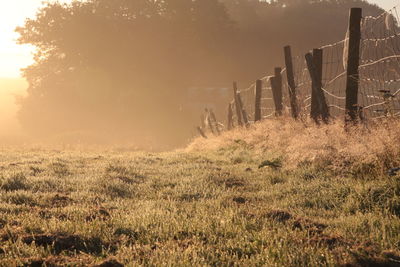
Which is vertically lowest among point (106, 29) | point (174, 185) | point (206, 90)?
point (174, 185)

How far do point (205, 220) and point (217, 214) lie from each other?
36 cm

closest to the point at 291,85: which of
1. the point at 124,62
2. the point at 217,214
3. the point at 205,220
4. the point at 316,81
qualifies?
the point at 316,81

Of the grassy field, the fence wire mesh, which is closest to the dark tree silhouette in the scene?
the fence wire mesh

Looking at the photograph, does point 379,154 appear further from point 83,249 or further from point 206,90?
point 206,90

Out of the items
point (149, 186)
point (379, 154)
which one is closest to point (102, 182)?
point (149, 186)

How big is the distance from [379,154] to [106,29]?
3632 cm

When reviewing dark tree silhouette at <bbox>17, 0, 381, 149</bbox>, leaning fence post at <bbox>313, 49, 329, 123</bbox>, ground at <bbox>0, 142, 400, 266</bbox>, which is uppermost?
dark tree silhouette at <bbox>17, 0, 381, 149</bbox>

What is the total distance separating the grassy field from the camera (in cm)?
382

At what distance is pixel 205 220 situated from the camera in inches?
195

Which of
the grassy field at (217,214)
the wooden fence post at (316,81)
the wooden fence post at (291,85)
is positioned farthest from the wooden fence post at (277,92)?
the grassy field at (217,214)

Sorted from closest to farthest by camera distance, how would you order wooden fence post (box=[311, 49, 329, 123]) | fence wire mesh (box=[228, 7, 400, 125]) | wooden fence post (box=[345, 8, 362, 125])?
fence wire mesh (box=[228, 7, 400, 125]), wooden fence post (box=[345, 8, 362, 125]), wooden fence post (box=[311, 49, 329, 123])

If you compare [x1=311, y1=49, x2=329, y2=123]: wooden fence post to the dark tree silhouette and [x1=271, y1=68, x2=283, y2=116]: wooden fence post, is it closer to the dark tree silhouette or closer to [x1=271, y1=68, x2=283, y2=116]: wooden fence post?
[x1=271, y1=68, x2=283, y2=116]: wooden fence post

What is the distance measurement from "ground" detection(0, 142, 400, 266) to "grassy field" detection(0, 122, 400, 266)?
0.6 inches

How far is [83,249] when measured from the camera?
4.12 m
